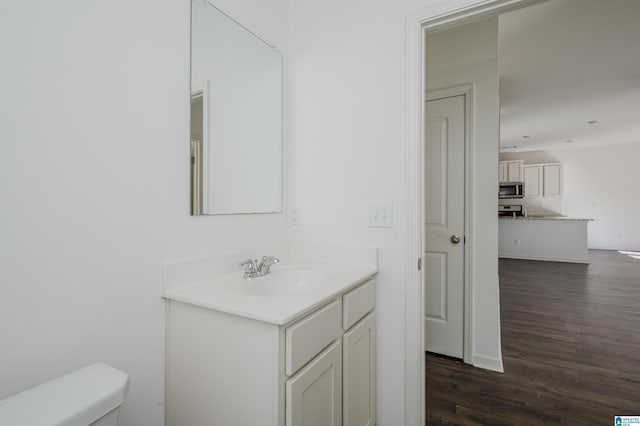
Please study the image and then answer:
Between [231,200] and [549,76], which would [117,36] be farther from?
[549,76]

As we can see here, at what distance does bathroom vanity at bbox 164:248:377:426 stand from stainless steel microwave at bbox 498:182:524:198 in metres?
7.76

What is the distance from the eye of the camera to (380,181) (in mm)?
1594

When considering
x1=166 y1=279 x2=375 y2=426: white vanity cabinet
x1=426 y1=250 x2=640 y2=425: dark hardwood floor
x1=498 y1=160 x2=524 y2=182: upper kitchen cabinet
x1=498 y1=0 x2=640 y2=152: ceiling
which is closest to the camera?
x1=166 y1=279 x2=375 y2=426: white vanity cabinet

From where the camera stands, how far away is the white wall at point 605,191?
24.6 feet

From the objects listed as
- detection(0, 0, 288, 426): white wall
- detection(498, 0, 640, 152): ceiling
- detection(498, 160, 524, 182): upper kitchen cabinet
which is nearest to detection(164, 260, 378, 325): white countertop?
detection(0, 0, 288, 426): white wall

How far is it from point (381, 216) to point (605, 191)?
9.07 m

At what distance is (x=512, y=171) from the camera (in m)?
8.20

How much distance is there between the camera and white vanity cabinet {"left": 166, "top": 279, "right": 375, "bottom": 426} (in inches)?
36.8

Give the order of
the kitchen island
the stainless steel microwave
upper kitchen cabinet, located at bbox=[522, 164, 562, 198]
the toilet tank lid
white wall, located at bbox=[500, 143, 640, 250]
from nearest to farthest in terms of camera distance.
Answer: the toilet tank lid, the kitchen island, white wall, located at bbox=[500, 143, 640, 250], the stainless steel microwave, upper kitchen cabinet, located at bbox=[522, 164, 562, 198]

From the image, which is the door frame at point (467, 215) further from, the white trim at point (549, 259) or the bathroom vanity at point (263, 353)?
the white trim at point (549, 259)

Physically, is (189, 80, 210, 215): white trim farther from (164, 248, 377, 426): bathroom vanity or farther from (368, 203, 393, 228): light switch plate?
(368, 203, 393, 228): light switch plate

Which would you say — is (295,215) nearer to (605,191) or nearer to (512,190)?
(512,190)

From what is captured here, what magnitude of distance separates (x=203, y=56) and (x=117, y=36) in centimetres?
36

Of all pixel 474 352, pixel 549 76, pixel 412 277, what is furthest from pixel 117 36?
pixel 549 76
